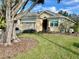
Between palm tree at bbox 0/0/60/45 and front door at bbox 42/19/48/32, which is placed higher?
palm tree at bbox 0/0/60/45

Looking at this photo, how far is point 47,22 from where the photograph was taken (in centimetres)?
4703

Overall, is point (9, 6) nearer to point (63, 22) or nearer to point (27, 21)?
point (63, 22)

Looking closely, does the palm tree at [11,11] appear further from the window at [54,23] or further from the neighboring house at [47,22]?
the window at [54,23]

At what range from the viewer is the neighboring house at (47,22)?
4422 cm

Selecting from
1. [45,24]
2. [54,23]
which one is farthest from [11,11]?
[45,24]

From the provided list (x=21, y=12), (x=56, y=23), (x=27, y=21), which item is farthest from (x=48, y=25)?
(x=21, y=12)

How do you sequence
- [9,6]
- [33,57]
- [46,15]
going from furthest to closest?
[46,15]
[9,6]
[33,57]

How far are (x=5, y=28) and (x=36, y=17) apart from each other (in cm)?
2915

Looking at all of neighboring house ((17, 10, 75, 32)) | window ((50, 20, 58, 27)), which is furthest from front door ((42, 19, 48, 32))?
window ((50, 20, 58, 27))

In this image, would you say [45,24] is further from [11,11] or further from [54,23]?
[11,11]

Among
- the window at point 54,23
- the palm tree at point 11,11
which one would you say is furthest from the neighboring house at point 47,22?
→ the palm tree at point 11,11

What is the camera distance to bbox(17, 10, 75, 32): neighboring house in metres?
44.2

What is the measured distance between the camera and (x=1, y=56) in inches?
520

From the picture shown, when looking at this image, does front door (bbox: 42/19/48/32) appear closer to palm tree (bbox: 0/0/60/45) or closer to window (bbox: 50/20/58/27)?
window (bbox: 50/20/58/27)
